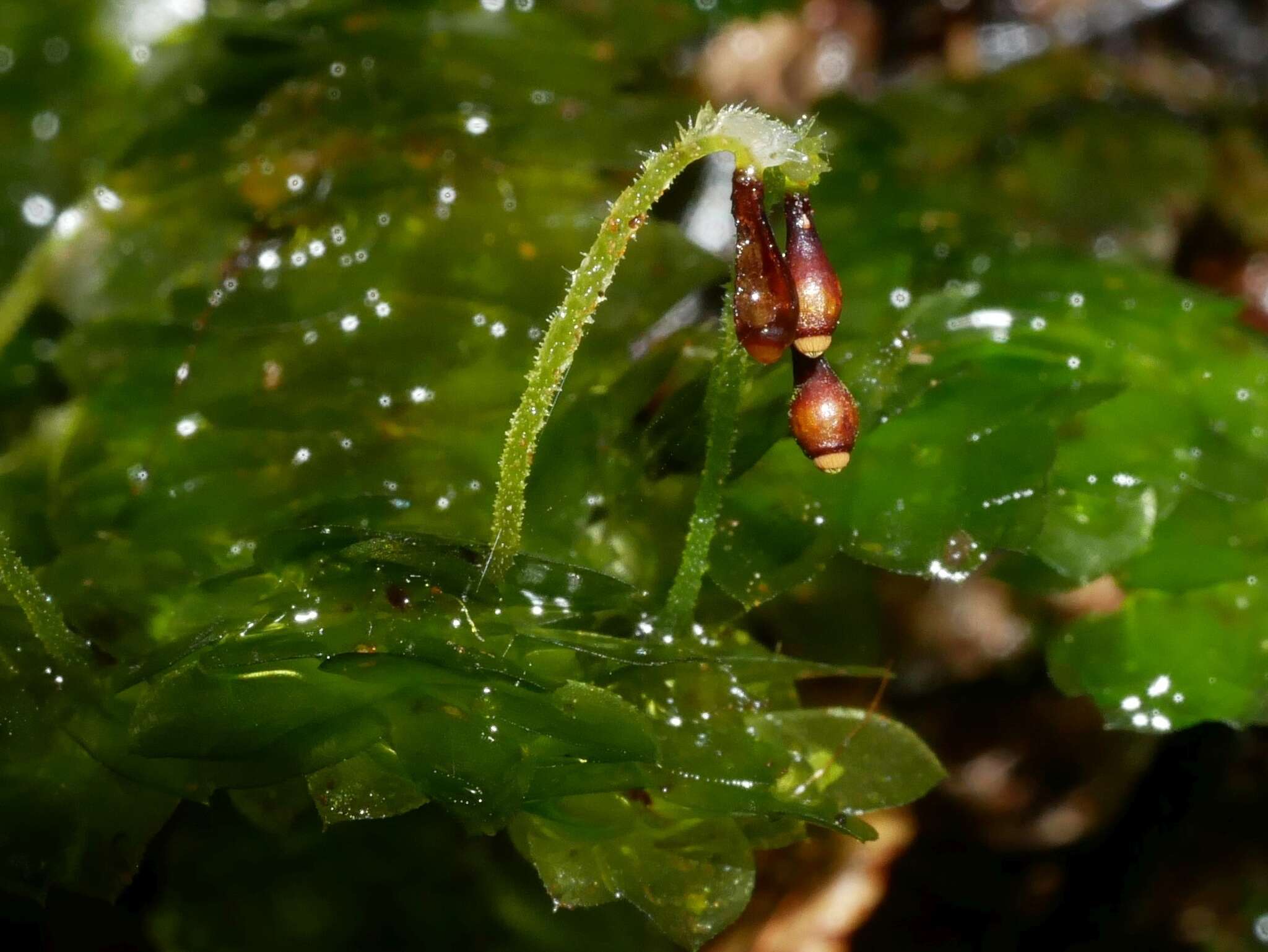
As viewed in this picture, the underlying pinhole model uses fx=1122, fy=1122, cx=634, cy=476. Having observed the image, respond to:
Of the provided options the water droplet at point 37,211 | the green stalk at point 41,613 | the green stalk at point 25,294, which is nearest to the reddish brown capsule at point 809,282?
the green stalk at point 41,613

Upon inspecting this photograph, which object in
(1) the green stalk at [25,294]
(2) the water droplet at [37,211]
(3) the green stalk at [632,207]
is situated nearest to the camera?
(3) the green stalk at [632,207]

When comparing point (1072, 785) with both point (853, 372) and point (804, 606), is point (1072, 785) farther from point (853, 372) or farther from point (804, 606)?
point (853, 372)

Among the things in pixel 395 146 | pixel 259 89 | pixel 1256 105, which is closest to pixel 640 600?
pixel 395 146

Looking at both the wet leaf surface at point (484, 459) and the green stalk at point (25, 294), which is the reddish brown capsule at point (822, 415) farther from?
the green stalk at point (25, 294)

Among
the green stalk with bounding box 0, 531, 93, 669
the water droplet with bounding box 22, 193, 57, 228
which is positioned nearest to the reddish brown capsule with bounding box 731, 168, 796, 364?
the green stalk with bounding box 0, 531, 93, 669

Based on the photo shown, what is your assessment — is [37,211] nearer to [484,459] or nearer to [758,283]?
[484,459]
